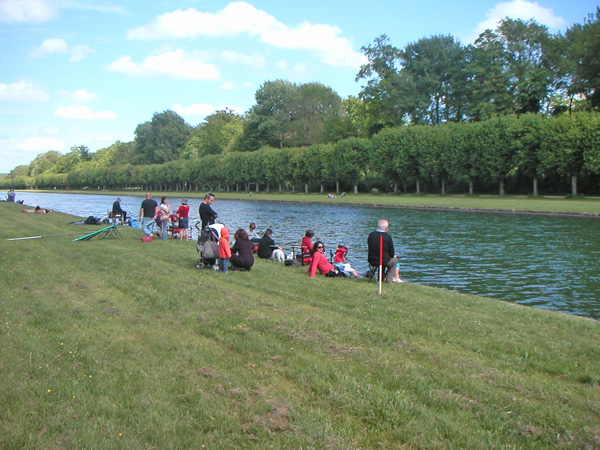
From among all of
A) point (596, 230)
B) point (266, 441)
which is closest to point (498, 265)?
point (596, 230)

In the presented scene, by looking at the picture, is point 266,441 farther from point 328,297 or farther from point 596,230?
point 596,230

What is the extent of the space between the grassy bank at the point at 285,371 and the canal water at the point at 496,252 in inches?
169

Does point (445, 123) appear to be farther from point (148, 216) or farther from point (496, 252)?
point (148, 216)

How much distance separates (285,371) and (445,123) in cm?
8843

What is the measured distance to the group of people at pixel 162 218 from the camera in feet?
75.2

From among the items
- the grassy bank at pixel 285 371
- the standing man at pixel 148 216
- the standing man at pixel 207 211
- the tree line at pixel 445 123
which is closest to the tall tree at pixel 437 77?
the tree line at pixel 445 123

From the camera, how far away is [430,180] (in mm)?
84812

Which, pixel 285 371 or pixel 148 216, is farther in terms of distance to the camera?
pixel 148 216

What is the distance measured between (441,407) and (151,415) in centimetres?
301

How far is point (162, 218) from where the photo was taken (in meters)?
23.9

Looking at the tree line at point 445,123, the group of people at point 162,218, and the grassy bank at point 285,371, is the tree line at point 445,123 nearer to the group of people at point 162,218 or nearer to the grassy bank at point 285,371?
the group of people at point 162,218

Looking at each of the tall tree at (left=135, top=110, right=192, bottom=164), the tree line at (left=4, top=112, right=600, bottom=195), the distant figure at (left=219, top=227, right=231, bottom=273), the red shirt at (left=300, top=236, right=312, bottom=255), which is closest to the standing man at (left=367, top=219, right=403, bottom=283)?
the red shirt at (left=300, top=236, right=312, bottom=255)

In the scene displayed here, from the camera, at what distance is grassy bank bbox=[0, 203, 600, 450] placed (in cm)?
502

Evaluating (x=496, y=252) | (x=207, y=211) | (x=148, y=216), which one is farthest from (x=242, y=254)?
(x=496, y=252)
